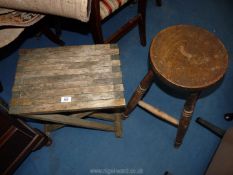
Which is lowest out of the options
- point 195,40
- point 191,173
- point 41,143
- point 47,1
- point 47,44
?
point 191,173

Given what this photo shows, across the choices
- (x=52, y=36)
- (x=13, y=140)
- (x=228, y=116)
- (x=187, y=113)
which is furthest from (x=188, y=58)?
(x=52, y=36)

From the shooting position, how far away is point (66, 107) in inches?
51.1

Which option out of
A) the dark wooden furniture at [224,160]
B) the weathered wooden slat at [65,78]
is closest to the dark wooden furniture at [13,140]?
the weathered wooden slat at [65,78]

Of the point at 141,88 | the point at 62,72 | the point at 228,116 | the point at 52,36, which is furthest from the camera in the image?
the point at 52,36

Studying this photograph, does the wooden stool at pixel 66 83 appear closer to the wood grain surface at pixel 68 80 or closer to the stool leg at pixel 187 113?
the wood grain surface at pixel 68 80

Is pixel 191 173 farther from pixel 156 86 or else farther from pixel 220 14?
pixel 220 14

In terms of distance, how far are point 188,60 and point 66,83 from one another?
64 centimetres

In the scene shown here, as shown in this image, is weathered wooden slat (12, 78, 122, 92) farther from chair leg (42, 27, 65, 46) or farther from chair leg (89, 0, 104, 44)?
chair leg (42, 27, 65, 46)

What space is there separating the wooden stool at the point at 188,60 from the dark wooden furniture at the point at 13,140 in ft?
2.43

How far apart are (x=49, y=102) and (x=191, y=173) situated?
40.9 inches

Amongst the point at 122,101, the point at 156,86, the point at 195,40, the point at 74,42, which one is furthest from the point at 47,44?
the point at 195,40

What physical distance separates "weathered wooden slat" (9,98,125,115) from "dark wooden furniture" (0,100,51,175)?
2.7 inches

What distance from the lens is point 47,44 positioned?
220cm

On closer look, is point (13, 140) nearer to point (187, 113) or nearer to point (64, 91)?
point (64, 91)
